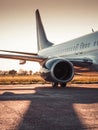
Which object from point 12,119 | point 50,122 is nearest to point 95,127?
point 50,122

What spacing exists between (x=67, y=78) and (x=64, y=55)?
6.09 meters

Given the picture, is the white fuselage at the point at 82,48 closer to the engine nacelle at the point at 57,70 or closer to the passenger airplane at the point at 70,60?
the passenger airplane at the point at 70,60

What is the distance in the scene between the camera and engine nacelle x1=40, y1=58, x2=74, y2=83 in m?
15.6

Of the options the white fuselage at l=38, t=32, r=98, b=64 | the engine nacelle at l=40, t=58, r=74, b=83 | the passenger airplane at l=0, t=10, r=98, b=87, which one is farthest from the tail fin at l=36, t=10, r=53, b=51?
the engine nacelle at l=40, t=58, r=74, b=83

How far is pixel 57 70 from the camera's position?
55.5ft

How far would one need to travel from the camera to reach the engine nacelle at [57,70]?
15.6 m

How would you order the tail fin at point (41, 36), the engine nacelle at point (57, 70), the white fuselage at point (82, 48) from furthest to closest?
the tail fin at point (41, 36) → the white fuselage at point (82, 48) → the engine nacelle at point (57, 70)

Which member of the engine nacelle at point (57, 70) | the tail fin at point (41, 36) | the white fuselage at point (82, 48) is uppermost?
the tail fin at point (41, 36)

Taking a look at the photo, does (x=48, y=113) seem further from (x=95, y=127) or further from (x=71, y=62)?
(x=71, y=62)

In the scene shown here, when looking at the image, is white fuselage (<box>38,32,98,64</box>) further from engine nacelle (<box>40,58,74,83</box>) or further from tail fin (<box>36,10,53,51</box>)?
tail fin (<box>36,10,53,51</box>)

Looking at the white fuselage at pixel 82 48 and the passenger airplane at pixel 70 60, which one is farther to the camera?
the white fuselage at pixel 82 48

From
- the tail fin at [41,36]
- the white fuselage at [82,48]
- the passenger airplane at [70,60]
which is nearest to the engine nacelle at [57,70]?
the passenger airplane at [70,60]

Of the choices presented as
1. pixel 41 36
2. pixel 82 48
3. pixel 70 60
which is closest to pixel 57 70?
pixel 70 60

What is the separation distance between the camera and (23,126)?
193 inches
